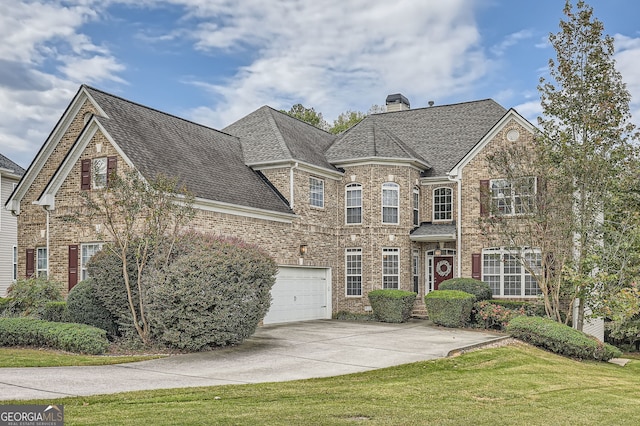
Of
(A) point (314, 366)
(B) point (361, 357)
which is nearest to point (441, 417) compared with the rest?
(A) point (314, 366)

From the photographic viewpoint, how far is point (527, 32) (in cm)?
1877

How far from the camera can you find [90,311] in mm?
16469

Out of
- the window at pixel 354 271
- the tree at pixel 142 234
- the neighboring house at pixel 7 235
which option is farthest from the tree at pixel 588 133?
the neighboring house at pixel 7 235

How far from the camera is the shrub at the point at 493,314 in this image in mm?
21812

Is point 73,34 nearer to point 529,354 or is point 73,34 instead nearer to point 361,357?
point 361,357

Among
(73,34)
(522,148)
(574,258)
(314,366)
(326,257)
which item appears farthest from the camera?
(326,257)

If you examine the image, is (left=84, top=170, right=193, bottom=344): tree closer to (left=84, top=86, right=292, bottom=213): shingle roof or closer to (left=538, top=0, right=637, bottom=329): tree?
(left=84, top=86, right=292, bottom=213): shingle roof

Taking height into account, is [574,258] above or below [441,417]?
above

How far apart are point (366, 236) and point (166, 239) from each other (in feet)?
A: 38.7

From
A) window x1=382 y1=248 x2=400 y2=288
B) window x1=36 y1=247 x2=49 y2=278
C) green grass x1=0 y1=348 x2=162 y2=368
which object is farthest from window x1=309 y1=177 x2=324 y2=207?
green grass x1=0 y1=348 x2=162 y2=368

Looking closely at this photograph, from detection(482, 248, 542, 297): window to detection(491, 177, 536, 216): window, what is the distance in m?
1.66

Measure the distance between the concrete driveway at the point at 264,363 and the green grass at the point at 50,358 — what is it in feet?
1.56

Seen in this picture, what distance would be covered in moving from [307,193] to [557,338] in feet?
36.3

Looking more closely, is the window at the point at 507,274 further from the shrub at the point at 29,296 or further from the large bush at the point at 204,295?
the shrub at the point at 29,296
